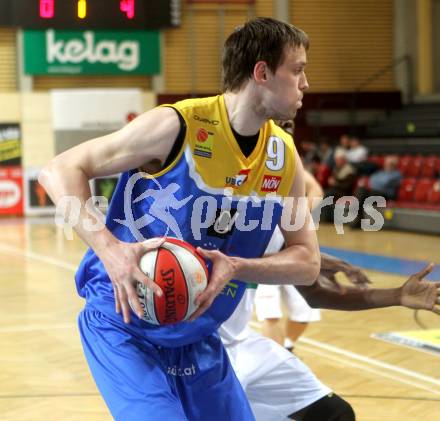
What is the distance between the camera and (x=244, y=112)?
9.59 ft

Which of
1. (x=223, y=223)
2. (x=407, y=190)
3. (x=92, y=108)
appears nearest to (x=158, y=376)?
(x=223, y=223)

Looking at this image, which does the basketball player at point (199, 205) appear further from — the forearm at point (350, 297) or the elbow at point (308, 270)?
the forearm at point (350, 297)

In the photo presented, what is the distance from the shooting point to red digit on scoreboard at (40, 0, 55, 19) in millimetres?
9352

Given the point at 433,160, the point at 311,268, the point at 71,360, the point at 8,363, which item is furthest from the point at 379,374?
the point at 433,160

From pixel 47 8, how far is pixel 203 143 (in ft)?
23.0

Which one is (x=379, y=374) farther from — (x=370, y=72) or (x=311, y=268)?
(x=370, y=72)

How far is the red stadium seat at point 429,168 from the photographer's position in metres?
15.9

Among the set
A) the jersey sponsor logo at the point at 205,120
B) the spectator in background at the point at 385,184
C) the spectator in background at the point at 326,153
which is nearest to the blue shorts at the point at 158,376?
the jersey sponsor logo at the point at 205,120

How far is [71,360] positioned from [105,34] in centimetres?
1368

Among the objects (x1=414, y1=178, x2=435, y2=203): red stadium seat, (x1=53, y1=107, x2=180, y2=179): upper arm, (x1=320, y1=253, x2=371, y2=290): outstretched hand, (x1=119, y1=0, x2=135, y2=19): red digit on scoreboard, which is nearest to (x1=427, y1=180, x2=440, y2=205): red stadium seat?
(x1=414, y1=178, x2=435, y2=203): red stadium seat

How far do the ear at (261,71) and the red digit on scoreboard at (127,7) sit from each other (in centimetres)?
657

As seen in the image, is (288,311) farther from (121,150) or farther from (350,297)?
(121,150)

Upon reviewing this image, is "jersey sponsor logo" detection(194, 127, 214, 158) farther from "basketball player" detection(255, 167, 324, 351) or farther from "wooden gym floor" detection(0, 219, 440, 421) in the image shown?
"basketball player" detection(255, 167, 324, 351)

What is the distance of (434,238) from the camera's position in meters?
13.8
